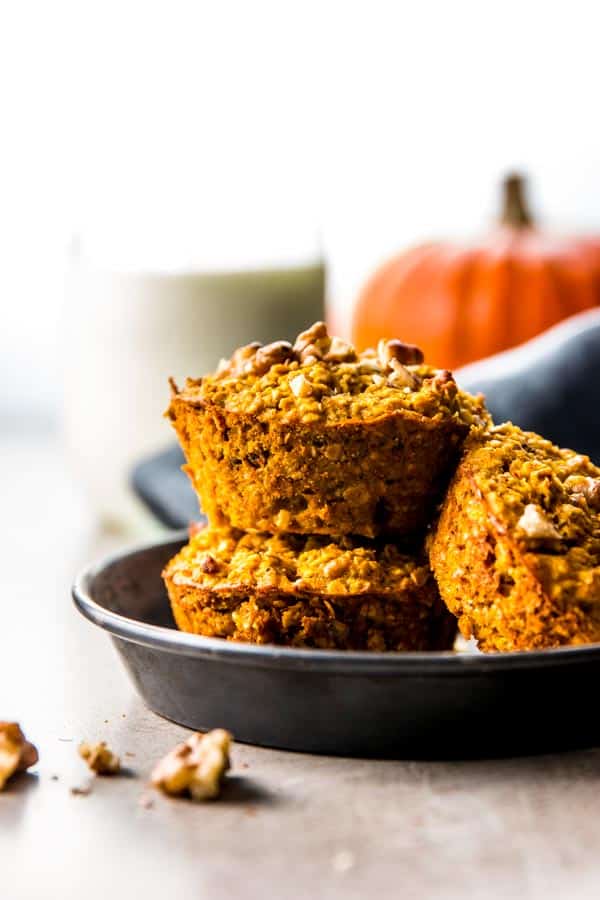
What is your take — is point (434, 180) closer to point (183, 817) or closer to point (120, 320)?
point (120, 320)

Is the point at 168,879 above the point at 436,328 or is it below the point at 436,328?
above

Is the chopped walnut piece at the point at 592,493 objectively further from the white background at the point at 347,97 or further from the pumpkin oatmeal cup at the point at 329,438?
the white background at the point at 347,97

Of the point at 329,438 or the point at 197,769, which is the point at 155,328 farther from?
the point at 197,769

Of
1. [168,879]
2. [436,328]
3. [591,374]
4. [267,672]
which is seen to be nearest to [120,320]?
[591,374]

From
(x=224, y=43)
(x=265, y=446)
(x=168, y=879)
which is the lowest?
(x=168, y=879)

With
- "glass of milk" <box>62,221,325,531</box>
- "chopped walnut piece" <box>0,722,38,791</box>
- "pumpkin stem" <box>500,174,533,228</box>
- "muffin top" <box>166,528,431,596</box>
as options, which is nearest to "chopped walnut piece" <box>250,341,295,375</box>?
"muffin top" <box>166,528,431,596</box>

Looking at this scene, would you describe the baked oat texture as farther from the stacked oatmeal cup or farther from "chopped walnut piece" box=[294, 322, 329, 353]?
"chopped walnut piece" box=[294, 322, 329, 353]

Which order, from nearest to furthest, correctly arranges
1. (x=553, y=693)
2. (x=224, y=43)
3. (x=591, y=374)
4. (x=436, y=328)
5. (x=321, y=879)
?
(x=321, y=879) → (x=553, y=693) → (x=591, y=374) → (x=436, y=328) → (x=224, y=43)

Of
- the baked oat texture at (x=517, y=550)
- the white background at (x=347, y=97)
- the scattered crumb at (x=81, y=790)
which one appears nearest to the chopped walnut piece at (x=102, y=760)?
the scattered crumb at (x=81, y=790)

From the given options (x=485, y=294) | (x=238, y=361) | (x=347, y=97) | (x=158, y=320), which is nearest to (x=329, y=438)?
(x=238, y=361)
